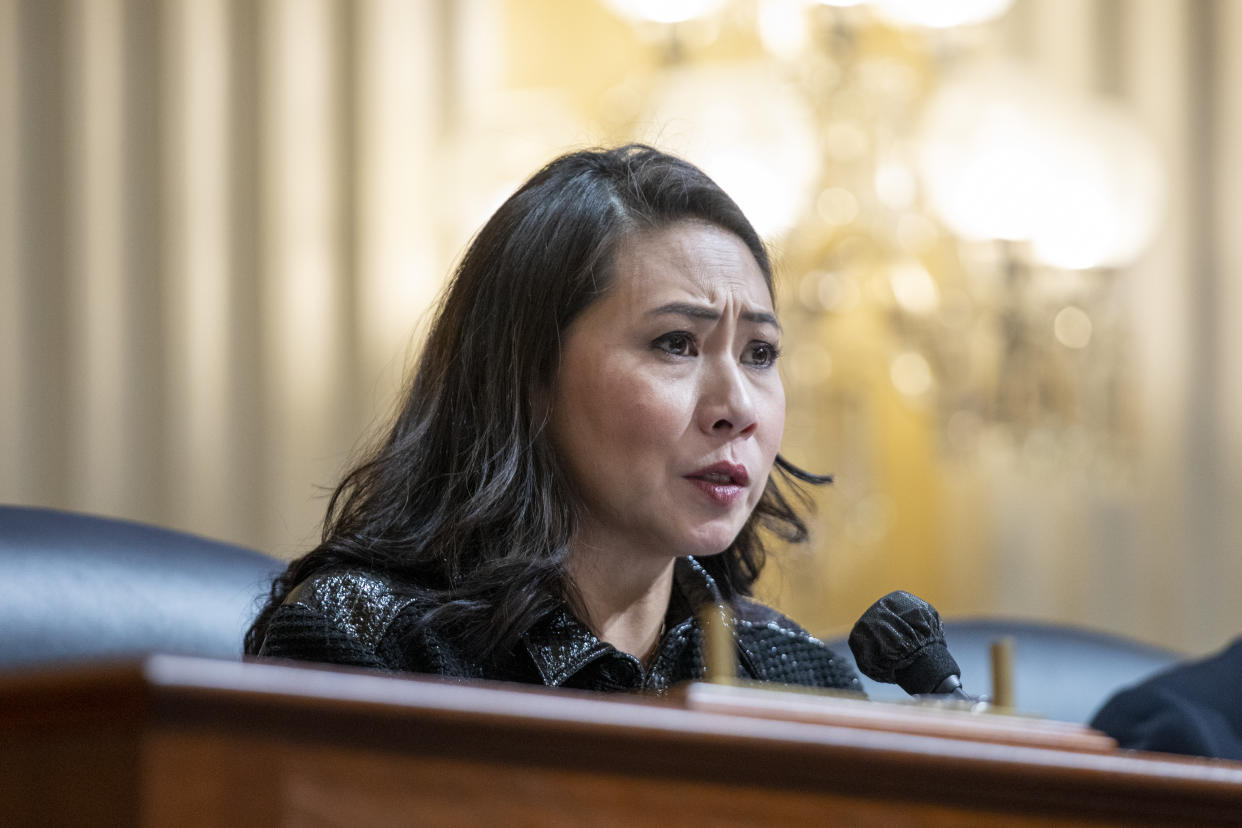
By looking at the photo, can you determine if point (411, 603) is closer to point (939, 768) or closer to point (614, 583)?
point (614, 583)

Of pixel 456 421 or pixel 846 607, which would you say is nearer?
pixel 456 421

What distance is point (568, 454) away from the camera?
166cm

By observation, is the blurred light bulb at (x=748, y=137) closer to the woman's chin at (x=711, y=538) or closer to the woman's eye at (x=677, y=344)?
the woman's eye at (x=677, y=344)

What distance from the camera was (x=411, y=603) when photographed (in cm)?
152

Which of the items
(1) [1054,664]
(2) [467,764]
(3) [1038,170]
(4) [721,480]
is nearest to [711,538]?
(4) [721,480]

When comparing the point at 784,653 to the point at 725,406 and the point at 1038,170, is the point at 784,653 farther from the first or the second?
the point at 1038,170

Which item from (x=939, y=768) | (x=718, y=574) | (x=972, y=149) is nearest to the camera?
(x=939, y=768)

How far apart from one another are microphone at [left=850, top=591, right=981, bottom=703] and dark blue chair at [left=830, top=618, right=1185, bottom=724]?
1309mm

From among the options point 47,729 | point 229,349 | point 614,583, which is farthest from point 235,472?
point 47,729

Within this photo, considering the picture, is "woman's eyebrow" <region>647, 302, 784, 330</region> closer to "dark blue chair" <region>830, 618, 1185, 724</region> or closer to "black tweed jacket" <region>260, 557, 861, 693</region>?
"black tweed jacket" <region>260, 557, 861, 693</region>

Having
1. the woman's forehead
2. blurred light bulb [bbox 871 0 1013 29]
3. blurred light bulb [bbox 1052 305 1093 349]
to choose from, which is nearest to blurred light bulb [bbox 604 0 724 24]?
blurred light bulb [bbox 871 0 1013 29]

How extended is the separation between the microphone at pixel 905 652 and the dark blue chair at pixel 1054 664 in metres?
1.31

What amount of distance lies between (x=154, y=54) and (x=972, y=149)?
193cm

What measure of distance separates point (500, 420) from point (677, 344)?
0.71 ft
